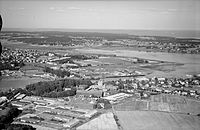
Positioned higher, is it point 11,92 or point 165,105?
point 11,92

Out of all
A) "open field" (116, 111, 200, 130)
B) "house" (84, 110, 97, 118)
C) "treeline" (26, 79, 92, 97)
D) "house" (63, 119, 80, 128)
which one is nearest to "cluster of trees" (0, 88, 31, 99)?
"treeline" (26, 79, 92, 97)

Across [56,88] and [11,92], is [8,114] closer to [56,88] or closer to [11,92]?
[11,92]

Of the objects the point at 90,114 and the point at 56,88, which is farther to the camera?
the point at 56,88

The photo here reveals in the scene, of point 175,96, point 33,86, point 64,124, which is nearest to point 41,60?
point 33,86

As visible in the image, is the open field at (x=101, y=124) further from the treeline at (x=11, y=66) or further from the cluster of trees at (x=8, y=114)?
the treeline at (x=11, y=66)

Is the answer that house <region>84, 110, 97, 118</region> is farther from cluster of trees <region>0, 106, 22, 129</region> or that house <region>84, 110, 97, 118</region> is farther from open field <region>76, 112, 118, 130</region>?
cluster of trees <region>0, 106, 22, 129</region>

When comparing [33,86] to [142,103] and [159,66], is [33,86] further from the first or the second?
[159,66]

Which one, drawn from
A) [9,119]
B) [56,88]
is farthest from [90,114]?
[56,88]
